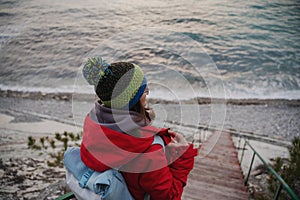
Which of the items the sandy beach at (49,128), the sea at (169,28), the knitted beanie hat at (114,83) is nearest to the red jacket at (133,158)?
the knitted beanie hat at (114,83)

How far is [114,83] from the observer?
→ 92 cm

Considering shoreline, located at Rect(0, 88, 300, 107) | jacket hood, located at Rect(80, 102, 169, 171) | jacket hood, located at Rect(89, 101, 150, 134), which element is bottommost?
shoreline, located at Rect(0, 88, 300, 107)

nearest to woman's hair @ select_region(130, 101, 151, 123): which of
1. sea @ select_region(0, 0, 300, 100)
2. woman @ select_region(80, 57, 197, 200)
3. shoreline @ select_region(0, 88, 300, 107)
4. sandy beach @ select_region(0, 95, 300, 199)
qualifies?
woman @ select_region(80, 57, 197, 200)

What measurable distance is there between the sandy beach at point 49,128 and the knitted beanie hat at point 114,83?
301 mm

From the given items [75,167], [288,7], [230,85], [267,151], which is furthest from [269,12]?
[75,167]

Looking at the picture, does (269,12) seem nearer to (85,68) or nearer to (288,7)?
(288,7)

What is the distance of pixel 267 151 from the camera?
6.69 m

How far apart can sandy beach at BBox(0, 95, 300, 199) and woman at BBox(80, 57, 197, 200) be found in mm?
315

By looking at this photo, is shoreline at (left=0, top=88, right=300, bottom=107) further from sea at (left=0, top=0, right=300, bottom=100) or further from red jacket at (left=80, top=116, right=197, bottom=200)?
red jacket at (left=80, top=116, right=197, bottom=200)

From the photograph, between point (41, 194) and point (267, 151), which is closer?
point (41, 194)

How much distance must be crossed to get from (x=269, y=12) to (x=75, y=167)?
4384cm

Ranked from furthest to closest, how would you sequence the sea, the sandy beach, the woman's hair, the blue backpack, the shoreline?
the sea
the shoreline
the sandy beach
the woman's hair
the blue backpack

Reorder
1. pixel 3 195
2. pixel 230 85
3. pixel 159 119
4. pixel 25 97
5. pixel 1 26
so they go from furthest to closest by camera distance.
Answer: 1. pixel 1 26
2. pixel 230 85
3. pixel 25 97
4. pixel 3 195
5. pixel 159 119

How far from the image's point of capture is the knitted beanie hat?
0.91 meters
